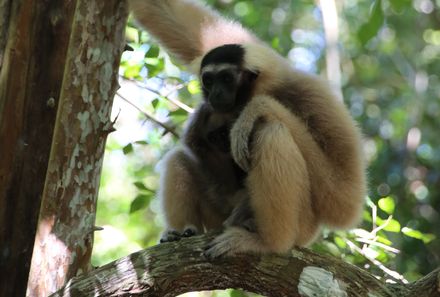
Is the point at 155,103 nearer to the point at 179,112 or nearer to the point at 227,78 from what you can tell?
the point at 179,112

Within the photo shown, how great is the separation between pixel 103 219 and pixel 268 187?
10275 mm

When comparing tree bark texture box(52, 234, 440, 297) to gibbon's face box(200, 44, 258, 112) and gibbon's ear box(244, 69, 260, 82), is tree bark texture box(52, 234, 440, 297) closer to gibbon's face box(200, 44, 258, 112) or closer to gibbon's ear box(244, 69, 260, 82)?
gibbon's face box(200, 44, 258, 112)

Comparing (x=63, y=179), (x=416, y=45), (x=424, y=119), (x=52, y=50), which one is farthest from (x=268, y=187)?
(x=416, y=45)

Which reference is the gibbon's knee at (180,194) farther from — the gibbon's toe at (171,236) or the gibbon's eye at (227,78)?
the gibbon's eye at (227,78)

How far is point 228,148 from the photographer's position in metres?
5.54

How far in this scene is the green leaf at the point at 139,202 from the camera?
6121mm

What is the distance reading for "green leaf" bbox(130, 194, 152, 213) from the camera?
6121mm

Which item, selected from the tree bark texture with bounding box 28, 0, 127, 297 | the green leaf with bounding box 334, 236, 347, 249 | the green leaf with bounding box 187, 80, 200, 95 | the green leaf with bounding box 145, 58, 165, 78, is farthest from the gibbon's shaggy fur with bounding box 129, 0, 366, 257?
the green leaf with bounding box 334, 236, 347, 249

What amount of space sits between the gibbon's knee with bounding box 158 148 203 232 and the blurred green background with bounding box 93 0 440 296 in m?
0.81

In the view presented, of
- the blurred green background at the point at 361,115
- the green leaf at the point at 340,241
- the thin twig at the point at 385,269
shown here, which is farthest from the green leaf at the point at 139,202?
the thin twig at the point at 385,269

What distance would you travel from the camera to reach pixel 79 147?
4.66m

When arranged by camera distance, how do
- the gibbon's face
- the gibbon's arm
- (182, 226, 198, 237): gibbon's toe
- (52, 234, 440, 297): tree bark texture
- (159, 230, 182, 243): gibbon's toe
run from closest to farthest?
(52, 234, 440, 297): tree bark texture → (159, 230, 182, 243): gibbon's toe → (182, 226, 198, 237): gibbon's toe → the gibbon's face → the gibbon's arm

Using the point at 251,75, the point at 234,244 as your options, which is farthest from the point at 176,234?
the point at 251,75

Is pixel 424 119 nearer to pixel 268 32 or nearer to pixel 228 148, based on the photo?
pixel 268 32
